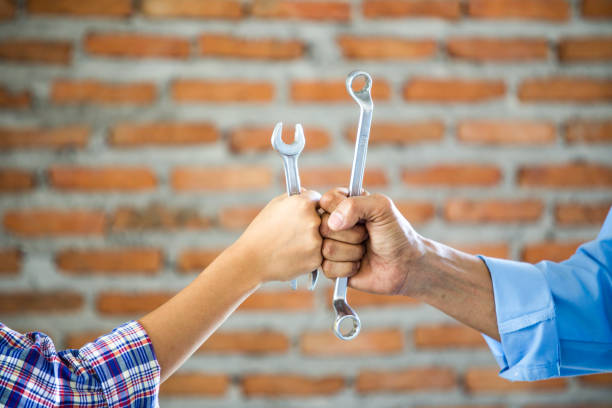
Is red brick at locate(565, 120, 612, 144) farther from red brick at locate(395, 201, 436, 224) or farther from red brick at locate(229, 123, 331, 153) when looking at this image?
red brick at locate(229, 123, 331, 153)

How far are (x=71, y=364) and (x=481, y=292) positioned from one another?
0.61 meters

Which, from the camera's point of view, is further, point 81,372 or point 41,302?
point 41,302

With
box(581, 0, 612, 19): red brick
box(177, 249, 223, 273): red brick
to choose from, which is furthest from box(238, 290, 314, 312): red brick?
box(581, 0, 612, 19): red brick

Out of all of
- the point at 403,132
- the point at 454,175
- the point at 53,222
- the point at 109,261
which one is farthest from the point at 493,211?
the point at 53,222

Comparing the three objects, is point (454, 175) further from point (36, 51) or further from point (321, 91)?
point (36, 51)

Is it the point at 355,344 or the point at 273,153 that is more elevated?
the point at 273,153

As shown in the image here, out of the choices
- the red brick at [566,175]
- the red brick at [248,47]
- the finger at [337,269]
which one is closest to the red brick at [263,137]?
the red brick at [248,47]

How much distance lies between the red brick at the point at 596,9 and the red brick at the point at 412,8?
299mm

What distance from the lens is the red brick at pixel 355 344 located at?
114cm

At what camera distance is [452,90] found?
1.15m

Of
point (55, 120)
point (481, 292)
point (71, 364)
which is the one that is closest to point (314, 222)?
point (481, 292)

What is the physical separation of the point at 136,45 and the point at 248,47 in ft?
0.80

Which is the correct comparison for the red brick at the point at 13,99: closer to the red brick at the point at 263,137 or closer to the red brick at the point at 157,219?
the red brick at the point at 157,219

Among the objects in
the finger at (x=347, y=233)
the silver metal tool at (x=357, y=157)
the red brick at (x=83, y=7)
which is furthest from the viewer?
the red brick at (x=83, y=7)
